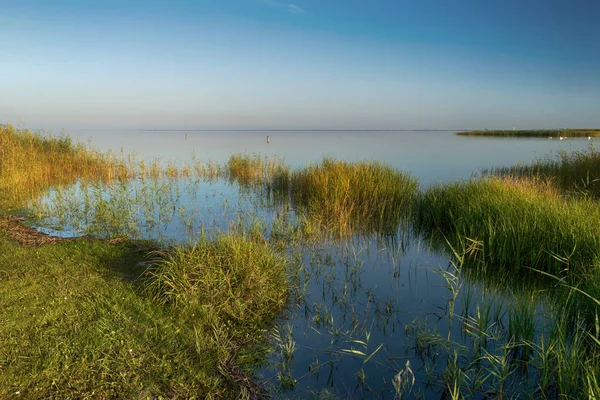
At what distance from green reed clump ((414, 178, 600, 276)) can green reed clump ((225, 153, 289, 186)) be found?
33.2 feet

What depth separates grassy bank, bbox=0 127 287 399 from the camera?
3.82m

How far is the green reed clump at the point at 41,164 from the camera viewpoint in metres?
14.6

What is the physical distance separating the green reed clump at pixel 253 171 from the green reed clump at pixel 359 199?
522cm

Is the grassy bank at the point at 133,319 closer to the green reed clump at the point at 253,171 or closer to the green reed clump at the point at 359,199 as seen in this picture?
the green reed clump at the point at 359,199

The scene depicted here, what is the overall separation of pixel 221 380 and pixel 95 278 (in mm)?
3409

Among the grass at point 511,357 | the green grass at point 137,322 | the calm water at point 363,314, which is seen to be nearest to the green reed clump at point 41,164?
the calm water at point 363,314

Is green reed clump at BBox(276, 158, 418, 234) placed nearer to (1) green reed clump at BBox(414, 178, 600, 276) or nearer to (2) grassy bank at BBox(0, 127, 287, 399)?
(1) green reed clump at BBox(414, 178, 600, 276)

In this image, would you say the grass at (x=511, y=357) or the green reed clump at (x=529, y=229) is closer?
the grass at (x=511, y=357)

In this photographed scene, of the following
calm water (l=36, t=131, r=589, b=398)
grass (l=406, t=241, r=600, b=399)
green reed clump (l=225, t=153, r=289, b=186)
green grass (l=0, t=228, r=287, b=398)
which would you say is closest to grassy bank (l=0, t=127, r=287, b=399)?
green grass (l=0, t=228, r=287, b=398)

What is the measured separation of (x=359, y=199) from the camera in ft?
40.9

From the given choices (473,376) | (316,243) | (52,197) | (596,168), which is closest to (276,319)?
(473,376)

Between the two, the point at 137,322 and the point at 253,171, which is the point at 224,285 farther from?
the point at 253,171

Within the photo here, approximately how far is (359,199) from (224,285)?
25.1 feet

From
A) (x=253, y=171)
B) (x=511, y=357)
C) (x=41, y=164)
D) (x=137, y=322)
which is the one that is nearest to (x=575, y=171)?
(x=511, y=357)
